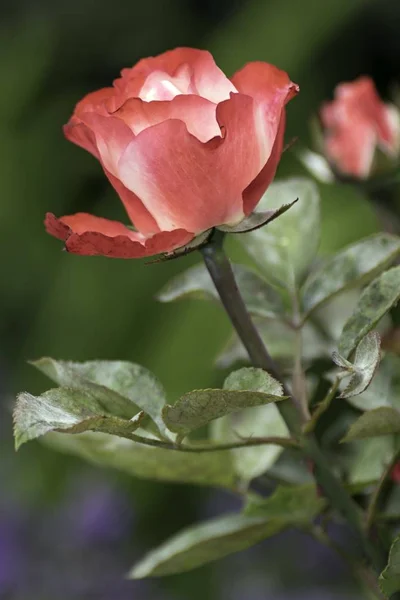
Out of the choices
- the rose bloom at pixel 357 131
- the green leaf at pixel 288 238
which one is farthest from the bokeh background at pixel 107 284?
the green leaf at pixel 288 238

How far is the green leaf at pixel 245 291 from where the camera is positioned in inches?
11.6

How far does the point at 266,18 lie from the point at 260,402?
4.23ft

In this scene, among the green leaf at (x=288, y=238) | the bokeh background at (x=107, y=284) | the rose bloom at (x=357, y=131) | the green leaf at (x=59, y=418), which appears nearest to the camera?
the green leaf at (x=59, y=418)

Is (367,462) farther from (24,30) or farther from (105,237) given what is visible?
(24,30)

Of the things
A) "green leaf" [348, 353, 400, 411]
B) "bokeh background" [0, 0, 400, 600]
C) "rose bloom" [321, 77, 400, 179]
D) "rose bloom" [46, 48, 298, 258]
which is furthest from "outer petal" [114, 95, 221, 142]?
"bokeh background" [0, 0, 400, 600]

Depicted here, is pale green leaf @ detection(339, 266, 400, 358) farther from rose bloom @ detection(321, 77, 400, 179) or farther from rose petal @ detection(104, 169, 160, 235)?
rose bloom @ detection(321, 77, 400, 179)

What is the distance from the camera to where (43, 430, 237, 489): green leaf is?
1.00 feet

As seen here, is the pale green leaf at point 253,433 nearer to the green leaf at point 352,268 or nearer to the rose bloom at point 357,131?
the green leaf at point 352,268

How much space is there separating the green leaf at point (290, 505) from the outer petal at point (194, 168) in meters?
0.09

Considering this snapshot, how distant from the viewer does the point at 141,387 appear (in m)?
0.26

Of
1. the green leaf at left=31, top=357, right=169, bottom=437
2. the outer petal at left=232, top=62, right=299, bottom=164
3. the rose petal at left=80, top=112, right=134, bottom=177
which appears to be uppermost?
the rose petal at left=80, top=112, right=134, bottom=177

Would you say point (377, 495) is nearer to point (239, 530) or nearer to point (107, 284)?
point (239, 530)

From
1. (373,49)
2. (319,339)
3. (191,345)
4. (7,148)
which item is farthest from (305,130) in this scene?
(319,339)

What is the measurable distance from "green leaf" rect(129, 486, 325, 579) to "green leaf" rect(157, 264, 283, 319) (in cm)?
6
